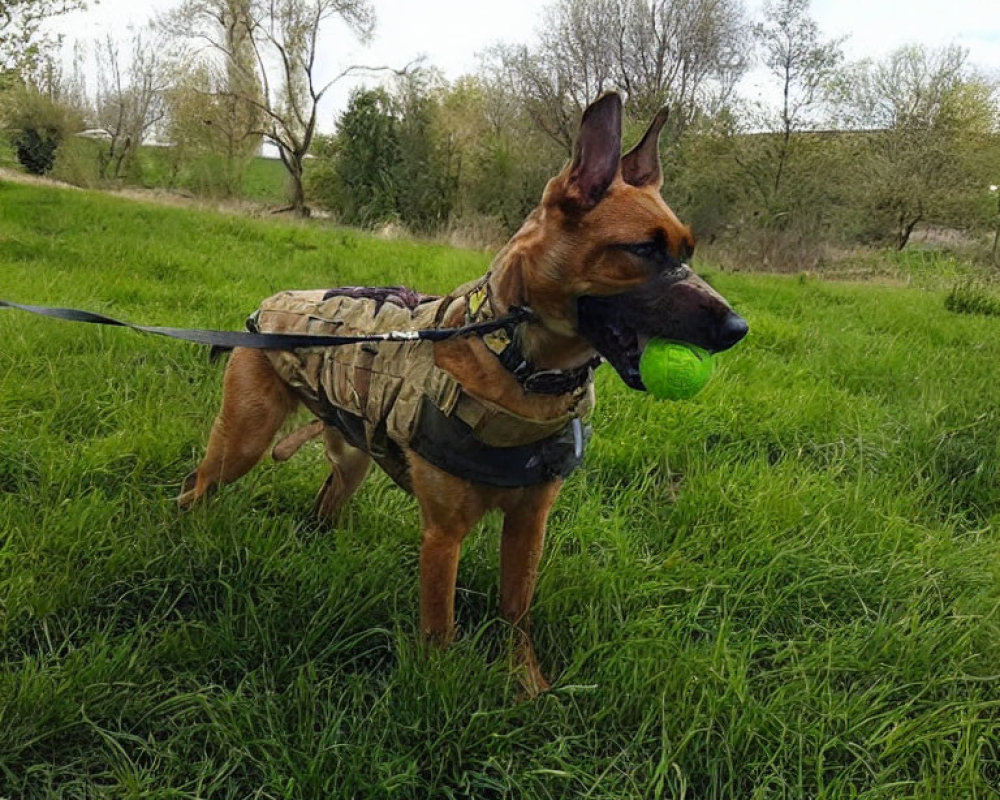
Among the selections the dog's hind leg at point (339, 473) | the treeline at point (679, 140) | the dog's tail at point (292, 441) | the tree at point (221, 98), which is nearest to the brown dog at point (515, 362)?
the dog's tail at point (292, 441)

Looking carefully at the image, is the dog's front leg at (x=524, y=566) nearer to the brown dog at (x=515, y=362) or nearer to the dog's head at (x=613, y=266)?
the brown dog at (x=515, y=362)

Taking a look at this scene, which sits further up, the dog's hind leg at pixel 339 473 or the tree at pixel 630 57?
the tree at pixel 630 57

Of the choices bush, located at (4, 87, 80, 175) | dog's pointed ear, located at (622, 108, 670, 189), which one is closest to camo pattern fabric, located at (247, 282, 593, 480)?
dog's pointed ear, located at (622, 108, 670, 189)

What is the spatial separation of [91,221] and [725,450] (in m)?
9.45

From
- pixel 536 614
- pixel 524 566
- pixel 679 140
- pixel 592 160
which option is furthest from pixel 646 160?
pixel 679 140

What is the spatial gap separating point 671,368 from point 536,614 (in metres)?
1.19

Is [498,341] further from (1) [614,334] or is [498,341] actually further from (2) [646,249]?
(2) [646,249]

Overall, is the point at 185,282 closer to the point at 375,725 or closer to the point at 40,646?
the point at 40,646

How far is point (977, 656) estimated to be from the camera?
7.47ft

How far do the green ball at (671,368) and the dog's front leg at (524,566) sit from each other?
1.88ft

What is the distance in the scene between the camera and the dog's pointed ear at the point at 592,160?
1.66 m

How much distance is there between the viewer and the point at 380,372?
2.09 meters

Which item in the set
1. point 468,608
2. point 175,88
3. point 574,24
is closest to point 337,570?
point 468,608

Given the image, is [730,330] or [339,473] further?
[339,473]
